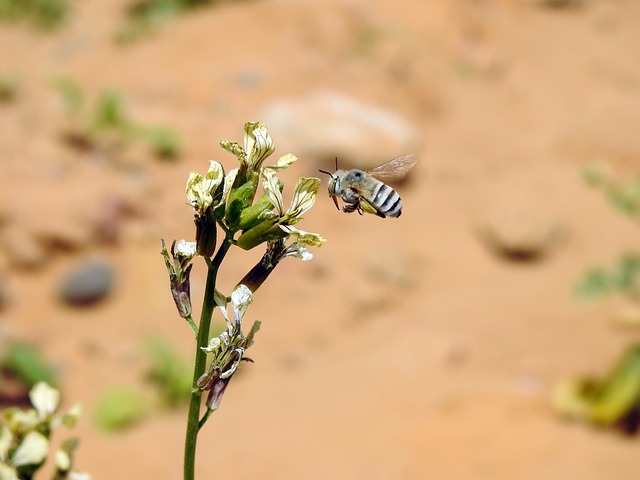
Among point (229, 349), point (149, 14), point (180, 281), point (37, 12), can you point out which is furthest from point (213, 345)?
point (37, 12)

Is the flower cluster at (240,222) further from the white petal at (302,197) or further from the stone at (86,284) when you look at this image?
the stone at (86,284)

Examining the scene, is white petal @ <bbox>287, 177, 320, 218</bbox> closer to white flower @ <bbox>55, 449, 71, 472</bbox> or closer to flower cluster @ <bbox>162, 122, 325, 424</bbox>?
flower cluster @ <bbox>162, 122, 325, 424</bbox>

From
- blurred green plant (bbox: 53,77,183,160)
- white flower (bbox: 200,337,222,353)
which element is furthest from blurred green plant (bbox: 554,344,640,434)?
blurred green plant (bbox: 53,77,183,160)

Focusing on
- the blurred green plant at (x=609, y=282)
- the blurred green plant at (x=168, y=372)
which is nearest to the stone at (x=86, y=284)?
the blurred green plant at (x=168, y=372)

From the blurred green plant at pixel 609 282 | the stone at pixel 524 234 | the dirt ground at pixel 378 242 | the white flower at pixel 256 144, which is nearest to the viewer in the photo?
the white flower at pixel 256 144

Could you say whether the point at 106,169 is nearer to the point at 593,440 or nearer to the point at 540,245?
the point at 540,245

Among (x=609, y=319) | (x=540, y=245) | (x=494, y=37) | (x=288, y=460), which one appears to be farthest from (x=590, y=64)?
(x=288, y=460)
